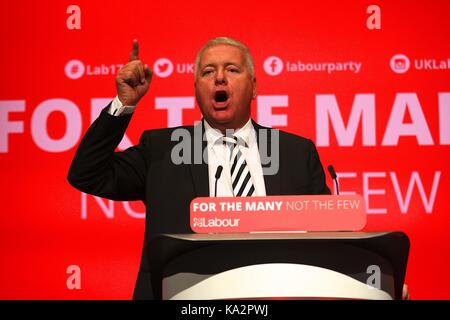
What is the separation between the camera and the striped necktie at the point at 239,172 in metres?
2.01

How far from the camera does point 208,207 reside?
1.33 m

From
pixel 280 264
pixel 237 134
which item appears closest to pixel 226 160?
pixel 237 134

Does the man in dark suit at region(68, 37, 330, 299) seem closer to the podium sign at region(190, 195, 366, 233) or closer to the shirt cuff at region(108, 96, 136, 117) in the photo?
the shirt cuff at region(108, 96, 136, 117)

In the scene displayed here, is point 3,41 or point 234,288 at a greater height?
point 3,41

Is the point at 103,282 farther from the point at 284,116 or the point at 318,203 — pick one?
the point at 318,203

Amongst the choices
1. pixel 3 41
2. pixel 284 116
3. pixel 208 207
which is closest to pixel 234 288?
pixel 208 207

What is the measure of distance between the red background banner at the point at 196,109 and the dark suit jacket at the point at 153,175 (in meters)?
0.84

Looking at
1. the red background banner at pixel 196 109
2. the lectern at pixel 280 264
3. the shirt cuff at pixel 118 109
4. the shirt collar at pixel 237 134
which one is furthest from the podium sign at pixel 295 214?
the red background banner at pixel 196 109

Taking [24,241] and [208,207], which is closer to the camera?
[208,207]

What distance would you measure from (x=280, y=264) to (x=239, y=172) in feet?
2.88

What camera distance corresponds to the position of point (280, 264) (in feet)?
3.85

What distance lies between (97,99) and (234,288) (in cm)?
210

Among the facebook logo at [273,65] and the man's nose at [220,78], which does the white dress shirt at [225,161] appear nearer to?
the man's nose at [220,78]

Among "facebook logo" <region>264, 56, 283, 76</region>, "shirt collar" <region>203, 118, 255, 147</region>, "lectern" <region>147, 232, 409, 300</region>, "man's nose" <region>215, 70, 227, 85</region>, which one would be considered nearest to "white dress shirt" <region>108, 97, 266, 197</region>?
"shirt collar" <region>203, 118, 255, 147</region>
